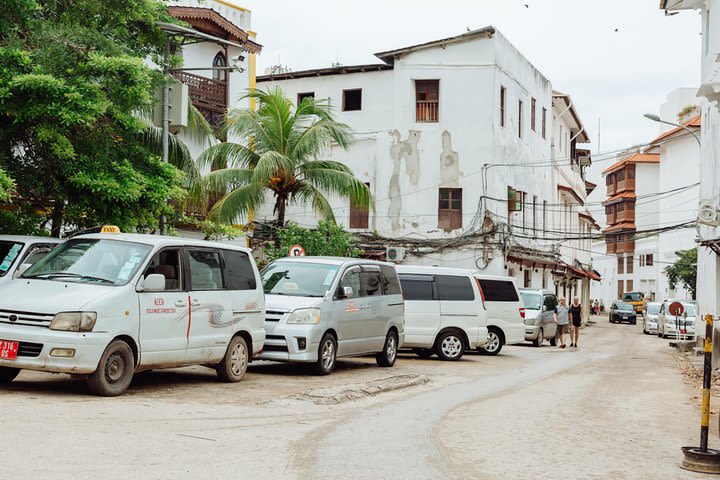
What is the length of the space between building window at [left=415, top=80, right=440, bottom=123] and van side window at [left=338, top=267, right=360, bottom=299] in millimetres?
22265

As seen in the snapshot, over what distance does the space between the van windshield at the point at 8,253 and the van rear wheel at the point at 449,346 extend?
452 inches

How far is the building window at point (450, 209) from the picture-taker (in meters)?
38.8

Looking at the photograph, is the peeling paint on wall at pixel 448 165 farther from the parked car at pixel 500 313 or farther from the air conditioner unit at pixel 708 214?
the air conditioner unit at pixel 708 214

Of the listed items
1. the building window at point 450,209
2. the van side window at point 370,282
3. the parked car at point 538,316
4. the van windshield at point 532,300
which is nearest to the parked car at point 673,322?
the parked car at point 538,316

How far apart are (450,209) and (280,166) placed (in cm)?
1296

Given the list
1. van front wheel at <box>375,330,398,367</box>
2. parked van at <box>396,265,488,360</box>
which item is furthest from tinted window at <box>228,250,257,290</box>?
parked van at <box>396,265,488,360</box>

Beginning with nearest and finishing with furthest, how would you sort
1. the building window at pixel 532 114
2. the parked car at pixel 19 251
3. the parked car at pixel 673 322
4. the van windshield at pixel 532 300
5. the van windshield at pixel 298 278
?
the parked car at pixel 19 251 → the van windshield at pixel 298 278 → the van windshield at pixel 532 300 → the parked car at pixel 673 322 → the building window at pixel 532 114

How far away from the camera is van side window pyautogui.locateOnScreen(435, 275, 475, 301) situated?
23109 millimetres

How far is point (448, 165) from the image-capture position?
3894 cm

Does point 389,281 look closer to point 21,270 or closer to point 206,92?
point 21,270

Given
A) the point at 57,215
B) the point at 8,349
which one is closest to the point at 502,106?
the point at 57,215

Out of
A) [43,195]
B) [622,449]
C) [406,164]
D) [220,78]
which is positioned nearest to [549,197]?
[406,164]

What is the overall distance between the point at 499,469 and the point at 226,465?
93.6 inches

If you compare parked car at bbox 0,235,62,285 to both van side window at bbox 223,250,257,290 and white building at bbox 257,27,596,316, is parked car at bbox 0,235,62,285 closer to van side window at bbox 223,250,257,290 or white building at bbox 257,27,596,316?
van side window at bbox 223,250,257,290
